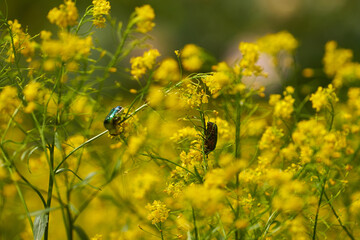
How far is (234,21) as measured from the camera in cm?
270

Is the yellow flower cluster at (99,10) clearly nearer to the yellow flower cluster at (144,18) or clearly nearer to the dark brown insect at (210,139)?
the yellow flower cluster at (144,18)

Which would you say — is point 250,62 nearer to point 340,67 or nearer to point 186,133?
point 186,133

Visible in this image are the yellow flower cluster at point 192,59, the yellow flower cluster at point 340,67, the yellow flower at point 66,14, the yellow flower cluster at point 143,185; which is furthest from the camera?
the yellow flower cluster at point 340,67

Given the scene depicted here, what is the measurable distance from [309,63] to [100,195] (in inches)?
63.4

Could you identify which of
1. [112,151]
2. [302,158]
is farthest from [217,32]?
[302,158]

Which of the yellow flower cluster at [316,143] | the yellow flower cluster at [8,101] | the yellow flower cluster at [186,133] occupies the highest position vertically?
the yellow flower cluster at [8,101]

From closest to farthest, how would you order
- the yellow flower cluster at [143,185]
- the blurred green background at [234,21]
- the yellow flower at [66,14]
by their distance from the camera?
the yellow flower at [66,14] → the yellow flower cluster at [143,185] → the blurred green background at [234,21]

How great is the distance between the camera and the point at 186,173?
84 centimetres

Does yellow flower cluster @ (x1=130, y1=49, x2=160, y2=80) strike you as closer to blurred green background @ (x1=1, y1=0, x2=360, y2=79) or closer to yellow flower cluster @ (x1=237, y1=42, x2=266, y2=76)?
yellow flower cluster @ (x1=237, y1=42, x2=266, y2=76)

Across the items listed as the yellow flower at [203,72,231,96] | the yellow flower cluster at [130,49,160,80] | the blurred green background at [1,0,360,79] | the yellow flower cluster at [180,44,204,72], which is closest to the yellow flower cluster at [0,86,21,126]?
the yellow flower cluster at [130,49,160,80]

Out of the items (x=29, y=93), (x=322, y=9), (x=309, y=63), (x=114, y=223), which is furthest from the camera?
(x=322, y=9)

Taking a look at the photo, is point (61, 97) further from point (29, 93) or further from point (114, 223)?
point (114, 223)

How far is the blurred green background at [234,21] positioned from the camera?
2.45m

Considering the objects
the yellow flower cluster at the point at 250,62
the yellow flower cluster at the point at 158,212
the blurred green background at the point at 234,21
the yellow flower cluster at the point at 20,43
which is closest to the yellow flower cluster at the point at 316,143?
the yellow flower cluster at the point at 250,62
